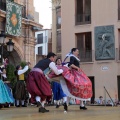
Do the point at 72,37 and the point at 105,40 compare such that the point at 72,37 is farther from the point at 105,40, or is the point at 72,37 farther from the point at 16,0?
the point at 16,0

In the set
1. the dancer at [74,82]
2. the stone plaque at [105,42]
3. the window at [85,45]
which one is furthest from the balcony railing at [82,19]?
the dancer at [74,82]

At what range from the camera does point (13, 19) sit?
91.9 ft

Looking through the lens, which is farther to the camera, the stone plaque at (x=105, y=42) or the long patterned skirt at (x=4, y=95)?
the stone plaque at (x=105, y=42)

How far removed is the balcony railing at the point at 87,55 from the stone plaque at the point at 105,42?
1.77 ft

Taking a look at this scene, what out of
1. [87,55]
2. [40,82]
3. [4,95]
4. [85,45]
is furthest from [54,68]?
[85,45]

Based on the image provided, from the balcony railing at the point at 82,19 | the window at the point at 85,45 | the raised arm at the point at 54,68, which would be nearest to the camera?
the raised arm at the point at 54,68

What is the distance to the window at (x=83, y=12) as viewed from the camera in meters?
26.1

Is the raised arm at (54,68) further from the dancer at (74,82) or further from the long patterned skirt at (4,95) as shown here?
the long patterned skirt at (4,95)

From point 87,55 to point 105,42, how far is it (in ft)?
6.05

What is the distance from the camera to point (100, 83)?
80.8ft

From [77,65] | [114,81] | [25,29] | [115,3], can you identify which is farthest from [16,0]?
[77,65]

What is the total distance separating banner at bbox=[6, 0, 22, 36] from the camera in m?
27.6

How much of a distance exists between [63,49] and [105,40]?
356cm

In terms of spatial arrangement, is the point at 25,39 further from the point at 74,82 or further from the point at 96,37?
the point at 74,82
